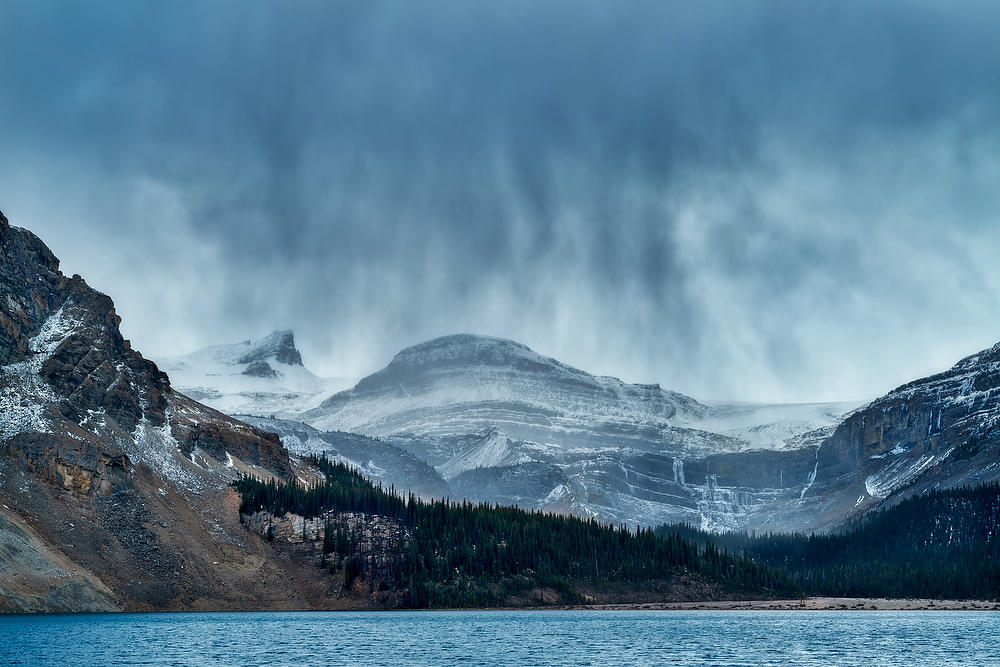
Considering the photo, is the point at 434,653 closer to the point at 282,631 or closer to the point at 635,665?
the point at 635,665

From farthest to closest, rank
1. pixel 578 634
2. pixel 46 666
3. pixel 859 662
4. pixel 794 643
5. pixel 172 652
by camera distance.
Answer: pixel 578 634, pixel 794 643, pixel 172 652, pixel 859 662, pixel 46 666

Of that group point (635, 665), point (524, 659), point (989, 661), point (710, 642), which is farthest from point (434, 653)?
point (989, 661)

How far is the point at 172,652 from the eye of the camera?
500 feet

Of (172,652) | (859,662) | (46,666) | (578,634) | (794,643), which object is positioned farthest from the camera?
(578,634)

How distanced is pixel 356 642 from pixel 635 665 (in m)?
50.2

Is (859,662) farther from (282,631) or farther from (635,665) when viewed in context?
(282,631)

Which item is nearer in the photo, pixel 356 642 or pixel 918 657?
pixel 918 657

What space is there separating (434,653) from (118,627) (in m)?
65.2

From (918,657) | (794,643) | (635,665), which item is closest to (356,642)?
(635,665)

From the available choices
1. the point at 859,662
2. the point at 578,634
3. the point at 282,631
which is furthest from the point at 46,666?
the point at 859,662

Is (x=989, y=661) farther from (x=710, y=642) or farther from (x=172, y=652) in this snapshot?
(x=172, y=652)

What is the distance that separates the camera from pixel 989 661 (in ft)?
458

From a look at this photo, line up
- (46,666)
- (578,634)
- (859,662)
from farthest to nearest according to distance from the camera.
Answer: (578,634)
(859,662)
(46,666)

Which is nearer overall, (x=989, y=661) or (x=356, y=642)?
(x=989, y=661)
